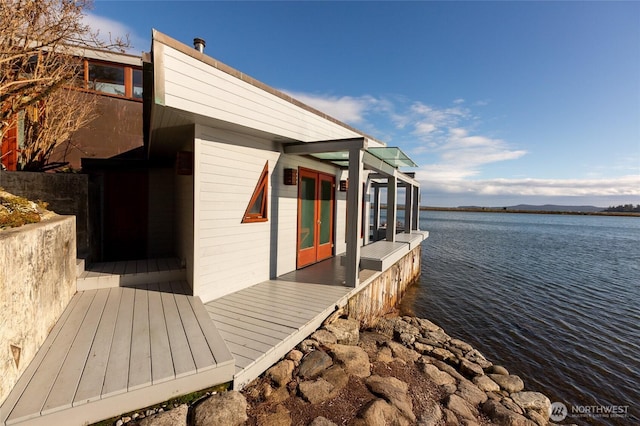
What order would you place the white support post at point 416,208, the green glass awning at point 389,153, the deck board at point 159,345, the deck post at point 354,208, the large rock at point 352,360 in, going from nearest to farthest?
the deck board at point 159,345, the large rock at point 352,360, the deck post at point 354,208, the green glass awning at point 389,153, the white support post at point 416,208

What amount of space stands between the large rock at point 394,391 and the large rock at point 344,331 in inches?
30.3

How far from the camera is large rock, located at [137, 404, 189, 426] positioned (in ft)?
6.51

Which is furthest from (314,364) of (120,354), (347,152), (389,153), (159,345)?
(389,153)

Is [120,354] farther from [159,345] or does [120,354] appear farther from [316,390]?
[316,390]

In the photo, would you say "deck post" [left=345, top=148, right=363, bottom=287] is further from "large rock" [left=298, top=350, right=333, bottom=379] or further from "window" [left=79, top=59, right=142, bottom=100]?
"window" [left=79, top=59, right=142, bottom=100]

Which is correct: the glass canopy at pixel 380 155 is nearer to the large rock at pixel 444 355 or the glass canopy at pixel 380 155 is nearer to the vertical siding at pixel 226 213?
the vertical siding at pixel 226 213

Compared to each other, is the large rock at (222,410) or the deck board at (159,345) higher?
the deck board at (159,345)

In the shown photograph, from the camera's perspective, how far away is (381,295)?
21.0 feet

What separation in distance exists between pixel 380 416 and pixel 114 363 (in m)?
2.27

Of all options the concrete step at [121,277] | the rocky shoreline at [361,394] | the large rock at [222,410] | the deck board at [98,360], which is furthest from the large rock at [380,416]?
the concrete step at [121,277]

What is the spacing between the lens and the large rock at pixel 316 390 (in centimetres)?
258

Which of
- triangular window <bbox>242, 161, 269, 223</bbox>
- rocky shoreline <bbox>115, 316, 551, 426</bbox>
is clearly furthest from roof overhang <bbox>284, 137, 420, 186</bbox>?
rocky shoreline <bbox>115, 316, 551, 426</bbox>

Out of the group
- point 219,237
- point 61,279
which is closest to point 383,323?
point 219,237

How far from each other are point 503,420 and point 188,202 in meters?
4.97
